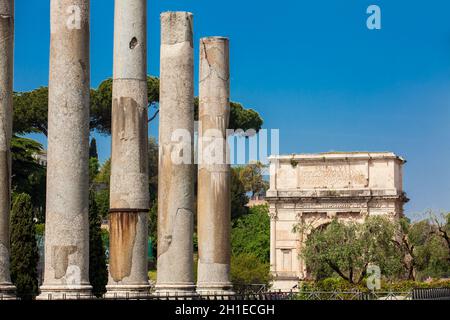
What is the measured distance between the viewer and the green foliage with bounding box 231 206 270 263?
11606cm

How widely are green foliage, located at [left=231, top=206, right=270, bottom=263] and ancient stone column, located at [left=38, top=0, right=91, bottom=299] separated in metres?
79.2

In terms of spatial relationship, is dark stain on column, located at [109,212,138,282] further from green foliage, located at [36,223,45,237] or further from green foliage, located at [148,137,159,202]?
green foliage, located at [148,137,159,202]

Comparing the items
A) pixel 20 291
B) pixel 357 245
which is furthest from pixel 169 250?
pixel 357 245

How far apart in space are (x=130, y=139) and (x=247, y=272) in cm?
5962

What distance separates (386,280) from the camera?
86.9 metres

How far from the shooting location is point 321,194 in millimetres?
105688

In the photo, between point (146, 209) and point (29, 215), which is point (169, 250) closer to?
point (146, 209)

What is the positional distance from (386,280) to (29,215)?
1572 inches

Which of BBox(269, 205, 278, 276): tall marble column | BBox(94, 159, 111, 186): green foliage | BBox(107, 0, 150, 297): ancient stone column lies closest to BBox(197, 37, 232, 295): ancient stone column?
BBox(107, 0, 150, 297): ancient stone column

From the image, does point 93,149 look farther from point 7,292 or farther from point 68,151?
point 68,151

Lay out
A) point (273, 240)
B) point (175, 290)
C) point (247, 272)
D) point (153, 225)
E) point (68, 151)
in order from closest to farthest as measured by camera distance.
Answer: point (68, 151), point (175, 290), point (247, 272), point (153, 225), point (273, 240)

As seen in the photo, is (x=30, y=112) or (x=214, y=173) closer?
(x=214, y=173)

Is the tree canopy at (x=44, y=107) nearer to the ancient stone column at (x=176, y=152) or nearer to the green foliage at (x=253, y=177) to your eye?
the green foliage at (x=253, y=177)

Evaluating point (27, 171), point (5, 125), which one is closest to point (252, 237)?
point (27, 171)
